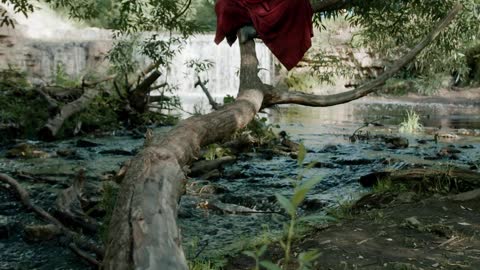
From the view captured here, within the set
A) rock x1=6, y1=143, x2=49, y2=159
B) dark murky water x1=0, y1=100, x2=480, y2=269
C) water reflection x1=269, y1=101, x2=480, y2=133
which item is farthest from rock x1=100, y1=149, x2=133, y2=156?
water reflection x1=269, y1=101, x2=480, y2=133

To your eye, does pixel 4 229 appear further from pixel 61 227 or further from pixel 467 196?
pixel 467 196

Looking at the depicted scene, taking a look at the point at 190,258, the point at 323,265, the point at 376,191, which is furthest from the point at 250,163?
the point at 323,265

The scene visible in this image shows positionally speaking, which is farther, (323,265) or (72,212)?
(72,212)

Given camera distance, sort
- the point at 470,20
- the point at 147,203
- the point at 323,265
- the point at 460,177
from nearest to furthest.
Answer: the point at 147,203, the point at 323,265, the point at 460,177, the point at 470,20

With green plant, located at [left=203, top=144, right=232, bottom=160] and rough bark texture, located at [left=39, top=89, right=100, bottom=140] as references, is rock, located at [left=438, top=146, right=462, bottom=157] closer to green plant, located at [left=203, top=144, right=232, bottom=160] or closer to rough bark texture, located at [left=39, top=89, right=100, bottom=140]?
green plant, located at [left=203, top=144, right=232, bottom=160]

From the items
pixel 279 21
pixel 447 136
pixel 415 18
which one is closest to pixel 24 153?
pixel 279 21

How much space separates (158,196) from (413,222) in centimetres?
173

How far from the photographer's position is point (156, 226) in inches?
70.8

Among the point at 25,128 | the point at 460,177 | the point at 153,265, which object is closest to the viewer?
the point at 153,265

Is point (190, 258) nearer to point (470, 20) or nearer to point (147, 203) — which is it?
point (147, 203)

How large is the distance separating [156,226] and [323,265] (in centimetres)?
100

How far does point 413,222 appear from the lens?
119 inches

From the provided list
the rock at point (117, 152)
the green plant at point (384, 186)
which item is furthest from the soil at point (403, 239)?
the rock at point (117, 152)

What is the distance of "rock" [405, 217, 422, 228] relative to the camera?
9.81 ft
